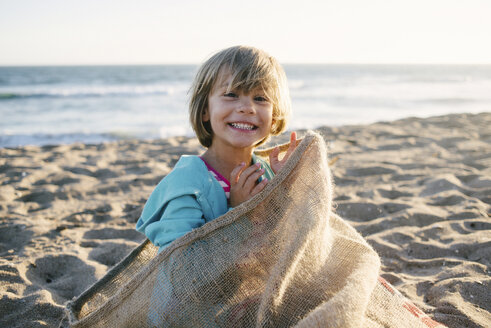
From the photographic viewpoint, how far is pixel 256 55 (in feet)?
6.63

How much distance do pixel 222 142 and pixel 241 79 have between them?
0.37 m

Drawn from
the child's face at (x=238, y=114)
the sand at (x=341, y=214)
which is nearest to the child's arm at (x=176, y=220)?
the child's face at (x=238, y=114)

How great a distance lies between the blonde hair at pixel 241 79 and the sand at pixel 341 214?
4.01ft

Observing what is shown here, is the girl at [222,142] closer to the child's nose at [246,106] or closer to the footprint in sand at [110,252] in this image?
the child's nose at [246,106]

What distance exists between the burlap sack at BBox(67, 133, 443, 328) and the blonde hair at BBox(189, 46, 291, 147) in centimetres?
43

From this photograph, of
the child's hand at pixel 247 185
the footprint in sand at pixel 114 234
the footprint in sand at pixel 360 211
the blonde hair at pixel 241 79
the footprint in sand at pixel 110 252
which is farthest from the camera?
the footprint in sand at pixel 360 211

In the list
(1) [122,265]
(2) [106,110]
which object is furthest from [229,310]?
(2) [106,110]

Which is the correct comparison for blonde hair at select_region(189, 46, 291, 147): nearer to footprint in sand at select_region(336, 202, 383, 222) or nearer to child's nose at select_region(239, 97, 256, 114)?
child's nose at select_region(239, 97, 256, 114)

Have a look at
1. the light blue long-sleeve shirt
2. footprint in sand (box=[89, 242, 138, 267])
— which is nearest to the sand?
footprint in sand (box=[89, 242, 138, 267])

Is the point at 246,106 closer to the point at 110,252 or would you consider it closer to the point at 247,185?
the point at 247,185

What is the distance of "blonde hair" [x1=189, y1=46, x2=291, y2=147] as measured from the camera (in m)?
1.96

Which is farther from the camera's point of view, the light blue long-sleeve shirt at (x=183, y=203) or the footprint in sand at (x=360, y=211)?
the footprint in sand at (x=360, y=211)

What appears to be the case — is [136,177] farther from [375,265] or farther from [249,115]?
[375,265]

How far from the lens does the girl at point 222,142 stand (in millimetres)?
1777
